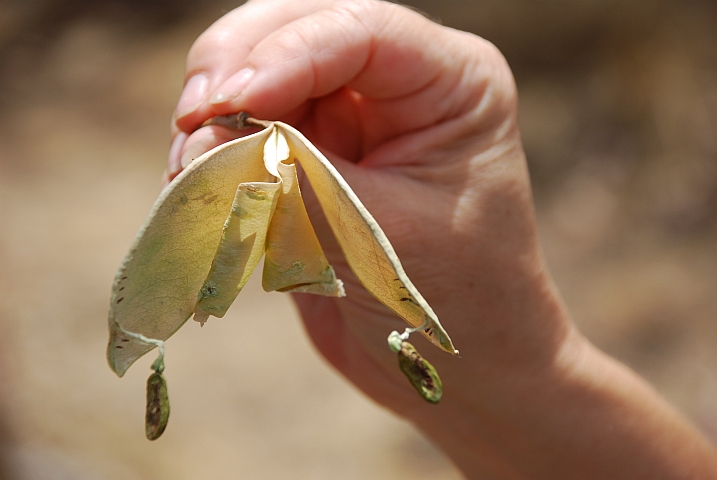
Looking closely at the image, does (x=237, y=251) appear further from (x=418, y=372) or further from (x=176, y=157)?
(x=176, y=157)

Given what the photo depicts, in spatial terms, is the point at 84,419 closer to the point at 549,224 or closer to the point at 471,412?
the point at 471,412

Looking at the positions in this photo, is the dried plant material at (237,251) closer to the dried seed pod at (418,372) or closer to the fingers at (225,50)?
the dried seed pod at (418,372)

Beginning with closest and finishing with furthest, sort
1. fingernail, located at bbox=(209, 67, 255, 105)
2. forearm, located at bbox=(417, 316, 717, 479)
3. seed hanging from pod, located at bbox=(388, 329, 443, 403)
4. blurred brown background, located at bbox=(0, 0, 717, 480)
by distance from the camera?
seed hanging from pod, located at bbox=(388, 329, 443, 403)
fingernail, located at bbox=(209, 67, 255, 105)
forearm, located at bbox=(417, 316, 717, 479)
blurred brown background, located at bbox=(0, 0, 717, 480)

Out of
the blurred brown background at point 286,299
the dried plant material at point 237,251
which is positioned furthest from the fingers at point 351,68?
the blurred brown background at point 286,299

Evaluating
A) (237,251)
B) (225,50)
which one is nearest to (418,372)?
(237,251)

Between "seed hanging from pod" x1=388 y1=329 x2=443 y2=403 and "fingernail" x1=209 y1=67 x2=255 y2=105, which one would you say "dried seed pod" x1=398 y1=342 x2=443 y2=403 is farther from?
"fingernail" x1=209 y1=67 x2=255 y2=105

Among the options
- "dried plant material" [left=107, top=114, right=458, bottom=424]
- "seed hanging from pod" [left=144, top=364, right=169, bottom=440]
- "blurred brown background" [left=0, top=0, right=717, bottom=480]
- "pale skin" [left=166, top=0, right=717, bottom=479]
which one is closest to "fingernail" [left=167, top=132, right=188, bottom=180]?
"pale skin" [left=166, top=0, right=717, bottom=479]

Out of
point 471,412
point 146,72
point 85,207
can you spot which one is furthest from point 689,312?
point 146,72
